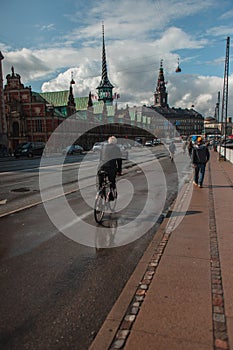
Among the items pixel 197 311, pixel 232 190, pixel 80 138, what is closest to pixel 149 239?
pixel 197 311

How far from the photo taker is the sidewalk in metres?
2.71

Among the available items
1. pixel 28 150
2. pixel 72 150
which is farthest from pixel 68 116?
pixel 28 150

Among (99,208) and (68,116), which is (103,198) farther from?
(68,116)

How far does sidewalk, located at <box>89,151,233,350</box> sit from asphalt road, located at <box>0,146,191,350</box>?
0.79 feet

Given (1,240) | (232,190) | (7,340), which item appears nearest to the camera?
(7,340)

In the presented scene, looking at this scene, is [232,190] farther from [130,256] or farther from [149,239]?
[130,256]

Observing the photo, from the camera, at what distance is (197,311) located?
315cm

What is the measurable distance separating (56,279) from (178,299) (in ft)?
5.57

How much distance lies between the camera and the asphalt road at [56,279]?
2938 millimetres

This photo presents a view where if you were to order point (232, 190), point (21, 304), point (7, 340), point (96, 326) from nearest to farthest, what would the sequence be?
1. point (7, 340)
2. point (96, 326)
3. point (21, 304)
4. point (232, 190)

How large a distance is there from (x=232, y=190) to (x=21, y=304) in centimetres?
955

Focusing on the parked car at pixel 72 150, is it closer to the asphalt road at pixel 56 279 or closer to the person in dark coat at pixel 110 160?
the person in dark coat at pixel 110 160

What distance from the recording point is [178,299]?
341 cm

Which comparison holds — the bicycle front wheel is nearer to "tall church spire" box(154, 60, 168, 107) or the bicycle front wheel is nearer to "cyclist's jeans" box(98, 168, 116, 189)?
"cyclist's jeans" box(98, 168, 116, 189)
